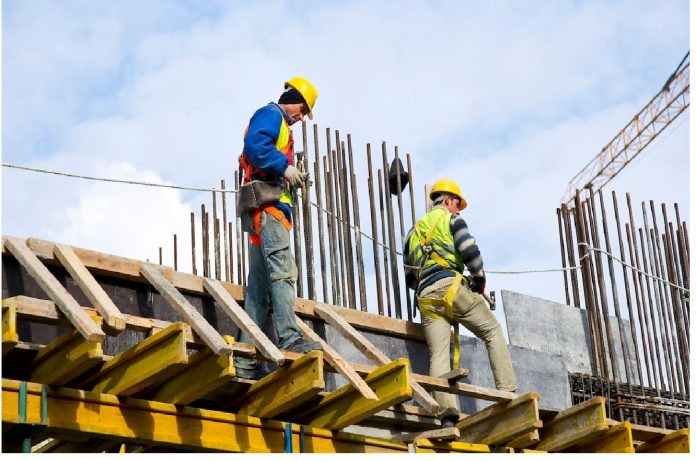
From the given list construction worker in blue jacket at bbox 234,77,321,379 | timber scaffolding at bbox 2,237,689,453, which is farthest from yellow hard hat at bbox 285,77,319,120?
timber scaffolding at bbox 2,237,689,453

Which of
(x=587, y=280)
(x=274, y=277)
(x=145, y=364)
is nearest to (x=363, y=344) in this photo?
(x=274, y=277)

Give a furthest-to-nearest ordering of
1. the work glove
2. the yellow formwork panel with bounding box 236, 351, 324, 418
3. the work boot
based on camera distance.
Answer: the work glove
the work boot
the yellow formwork panel with bounding box 236, 351, 324, 418

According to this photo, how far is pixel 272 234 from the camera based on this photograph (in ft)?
30.8

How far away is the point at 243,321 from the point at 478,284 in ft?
9.39

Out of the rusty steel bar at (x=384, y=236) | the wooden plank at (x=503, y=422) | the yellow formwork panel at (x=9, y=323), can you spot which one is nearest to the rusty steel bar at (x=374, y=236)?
the rusty steel bar at (x=384, y=236)

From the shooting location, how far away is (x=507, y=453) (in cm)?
994

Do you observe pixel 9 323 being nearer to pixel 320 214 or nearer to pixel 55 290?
pixel 55 290

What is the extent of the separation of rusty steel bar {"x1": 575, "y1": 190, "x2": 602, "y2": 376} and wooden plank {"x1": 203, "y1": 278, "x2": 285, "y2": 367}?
5.24 metres

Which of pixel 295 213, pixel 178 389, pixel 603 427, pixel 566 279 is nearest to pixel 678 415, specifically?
pixel 566 279

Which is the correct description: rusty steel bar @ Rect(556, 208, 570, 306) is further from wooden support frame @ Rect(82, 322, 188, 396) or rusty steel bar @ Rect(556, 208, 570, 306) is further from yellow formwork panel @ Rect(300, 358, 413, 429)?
wooden support frame @ Rect(82, 322, 188, 396)

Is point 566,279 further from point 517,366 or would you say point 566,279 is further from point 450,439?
point 450,439

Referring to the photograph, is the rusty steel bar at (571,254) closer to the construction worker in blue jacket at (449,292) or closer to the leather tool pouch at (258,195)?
the construction worker in blue jacket at (449,292)

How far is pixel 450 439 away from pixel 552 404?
2.98m

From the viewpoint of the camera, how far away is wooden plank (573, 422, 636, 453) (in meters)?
10.4
